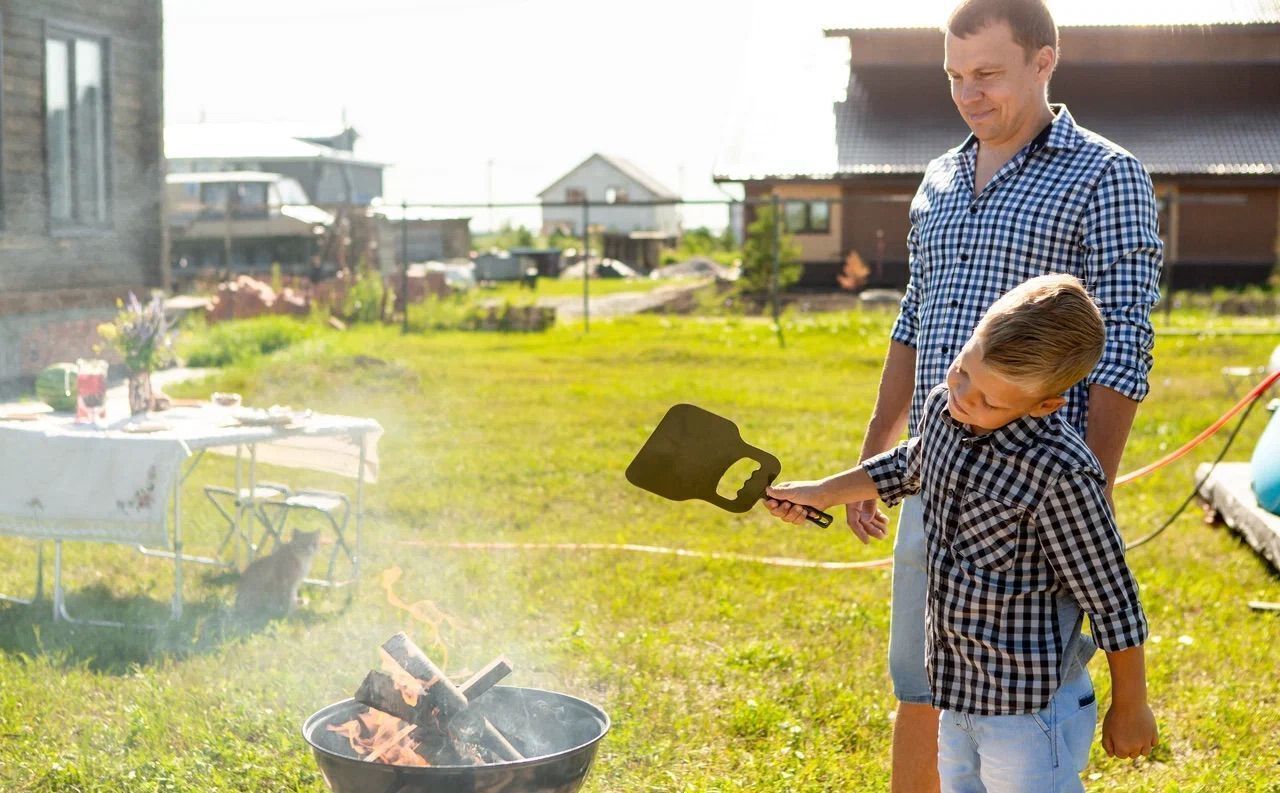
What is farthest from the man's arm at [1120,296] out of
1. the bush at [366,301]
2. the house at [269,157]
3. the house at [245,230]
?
the house at [269,157]

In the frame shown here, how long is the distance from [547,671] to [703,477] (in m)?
2.36

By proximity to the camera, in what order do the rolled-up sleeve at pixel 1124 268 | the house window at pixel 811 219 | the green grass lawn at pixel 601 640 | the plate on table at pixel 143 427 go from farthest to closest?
the house window at pixel 811 219, the plate on table at pixel 143 427, the green grass lawn at pixel 601 640, the rolled-up sleeve at pixel 1124 268

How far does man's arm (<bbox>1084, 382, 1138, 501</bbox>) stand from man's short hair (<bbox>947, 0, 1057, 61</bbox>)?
695 mm

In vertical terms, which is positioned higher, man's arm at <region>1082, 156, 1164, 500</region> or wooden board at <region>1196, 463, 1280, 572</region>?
man's arm at <region>1082, 156, 1164, 500</region>

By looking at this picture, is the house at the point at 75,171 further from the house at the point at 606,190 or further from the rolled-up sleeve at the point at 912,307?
the house at the point at 606,190

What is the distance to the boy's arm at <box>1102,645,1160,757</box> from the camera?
7.97ft

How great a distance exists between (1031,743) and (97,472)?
4101mm

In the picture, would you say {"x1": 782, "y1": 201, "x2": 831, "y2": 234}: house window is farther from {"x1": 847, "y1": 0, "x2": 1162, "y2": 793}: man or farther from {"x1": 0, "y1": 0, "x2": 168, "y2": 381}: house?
{"x1": 847, "y1": 0, "x2": 1162, "y2": 793}: man

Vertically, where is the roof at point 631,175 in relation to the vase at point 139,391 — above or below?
above

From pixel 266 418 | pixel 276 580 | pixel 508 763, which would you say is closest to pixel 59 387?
pixel 266 418

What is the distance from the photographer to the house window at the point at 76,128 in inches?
480

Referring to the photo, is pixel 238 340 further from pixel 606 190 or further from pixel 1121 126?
pixel 606 190

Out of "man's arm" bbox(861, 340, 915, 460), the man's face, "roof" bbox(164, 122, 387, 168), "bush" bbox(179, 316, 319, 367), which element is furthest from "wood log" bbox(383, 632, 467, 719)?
"roof" bbox(164, 122, 387, 168)

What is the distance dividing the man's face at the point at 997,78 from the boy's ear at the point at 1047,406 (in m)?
0.70
